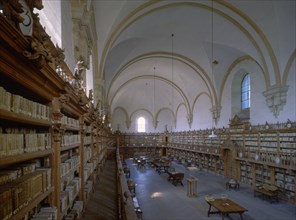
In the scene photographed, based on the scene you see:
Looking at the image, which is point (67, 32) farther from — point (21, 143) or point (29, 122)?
point (21, 143)

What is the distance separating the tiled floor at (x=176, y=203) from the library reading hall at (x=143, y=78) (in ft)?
0.19

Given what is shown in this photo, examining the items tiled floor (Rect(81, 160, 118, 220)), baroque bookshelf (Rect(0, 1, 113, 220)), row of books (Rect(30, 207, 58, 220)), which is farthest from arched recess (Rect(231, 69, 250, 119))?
row of books (Rect(30, 207, 58, 220))

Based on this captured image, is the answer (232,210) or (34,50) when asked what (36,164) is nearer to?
(34,50)

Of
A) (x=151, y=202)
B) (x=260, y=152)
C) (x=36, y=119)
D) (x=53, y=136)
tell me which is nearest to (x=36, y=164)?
(x=53, y=136)

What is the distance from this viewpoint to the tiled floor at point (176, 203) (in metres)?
6.43

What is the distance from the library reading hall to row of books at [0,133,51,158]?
2cm

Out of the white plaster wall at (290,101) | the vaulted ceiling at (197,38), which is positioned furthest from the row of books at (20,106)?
the white plaster wall at (290,101)

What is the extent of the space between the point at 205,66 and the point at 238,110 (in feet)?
14.6

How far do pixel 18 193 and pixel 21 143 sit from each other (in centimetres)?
50

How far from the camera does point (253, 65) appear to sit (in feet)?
49.8

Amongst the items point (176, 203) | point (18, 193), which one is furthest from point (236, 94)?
point (18, 193)

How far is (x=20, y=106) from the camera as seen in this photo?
7.63 feet

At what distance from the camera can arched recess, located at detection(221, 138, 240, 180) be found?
586 inches

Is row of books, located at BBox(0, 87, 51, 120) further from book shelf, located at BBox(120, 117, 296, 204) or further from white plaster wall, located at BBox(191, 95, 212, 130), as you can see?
white plaster wall, located at BBox(191, 95, 212, 130)
